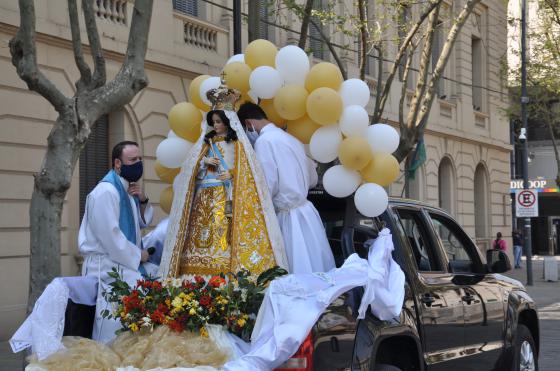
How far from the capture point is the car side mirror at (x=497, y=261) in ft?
23.9

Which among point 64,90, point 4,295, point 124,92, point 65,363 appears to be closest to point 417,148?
point 64,90

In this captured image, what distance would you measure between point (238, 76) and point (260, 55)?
0.76ft

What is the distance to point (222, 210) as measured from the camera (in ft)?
19.3

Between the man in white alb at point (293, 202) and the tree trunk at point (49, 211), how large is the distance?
10.4 ft

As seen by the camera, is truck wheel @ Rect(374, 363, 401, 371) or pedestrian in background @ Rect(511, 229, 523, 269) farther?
pedestrian in background @ Rect(511, 229, 523, 269)

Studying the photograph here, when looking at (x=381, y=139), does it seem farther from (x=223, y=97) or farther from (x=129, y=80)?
(x=129, y=80)

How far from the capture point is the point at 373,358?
550cm

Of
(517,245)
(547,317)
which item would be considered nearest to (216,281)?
(547,317)

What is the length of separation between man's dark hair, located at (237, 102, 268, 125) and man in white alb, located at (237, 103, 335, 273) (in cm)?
17

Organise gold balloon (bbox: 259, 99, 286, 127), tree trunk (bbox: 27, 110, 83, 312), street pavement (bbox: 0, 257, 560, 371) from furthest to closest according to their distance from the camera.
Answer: street pavement (bbox: 0, 257, 560, 371) < tree trunk (bbox: 27, 110, 83, 312) < gold balloon (bbox: 259, 99, 286, 127)

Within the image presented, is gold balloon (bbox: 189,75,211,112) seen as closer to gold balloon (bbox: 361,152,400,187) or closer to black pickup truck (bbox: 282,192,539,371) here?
black pickup truck (bbox: 282,192,539,371)

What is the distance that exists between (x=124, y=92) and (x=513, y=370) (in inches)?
185

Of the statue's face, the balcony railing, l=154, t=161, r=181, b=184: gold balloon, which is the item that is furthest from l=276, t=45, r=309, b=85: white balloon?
the balcony railing

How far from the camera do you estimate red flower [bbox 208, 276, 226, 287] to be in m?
5.20
